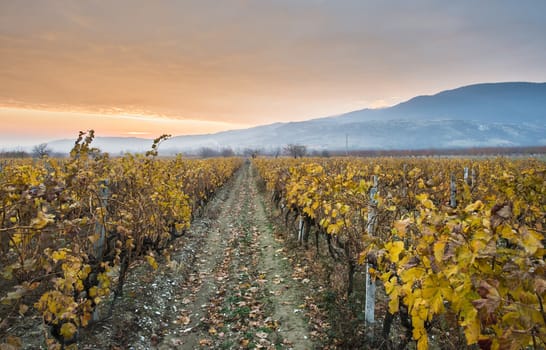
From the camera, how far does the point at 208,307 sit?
21.5ft

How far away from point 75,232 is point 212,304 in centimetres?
401

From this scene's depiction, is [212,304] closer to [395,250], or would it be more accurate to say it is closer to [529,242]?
[395,250]

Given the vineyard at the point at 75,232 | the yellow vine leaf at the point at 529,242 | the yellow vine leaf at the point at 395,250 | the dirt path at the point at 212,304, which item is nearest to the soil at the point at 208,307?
the dirt path at the point at 212,304

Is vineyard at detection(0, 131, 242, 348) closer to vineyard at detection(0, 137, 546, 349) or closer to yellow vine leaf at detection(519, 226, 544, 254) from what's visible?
vineyard at detection(0, 137, 546, 349)

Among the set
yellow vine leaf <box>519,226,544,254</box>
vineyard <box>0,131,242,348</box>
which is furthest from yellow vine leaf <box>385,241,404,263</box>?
vineyard <box>0,131,242,348</box>

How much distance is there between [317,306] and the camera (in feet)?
21.0

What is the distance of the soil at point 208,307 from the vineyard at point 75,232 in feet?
1.26

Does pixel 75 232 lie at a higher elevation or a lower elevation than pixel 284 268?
higher

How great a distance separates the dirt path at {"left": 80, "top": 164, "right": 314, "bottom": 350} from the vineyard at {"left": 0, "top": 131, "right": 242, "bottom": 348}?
506 millimetres

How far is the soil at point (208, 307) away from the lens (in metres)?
5.24

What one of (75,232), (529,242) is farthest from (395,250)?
(75,232)

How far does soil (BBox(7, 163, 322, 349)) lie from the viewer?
5.24 m

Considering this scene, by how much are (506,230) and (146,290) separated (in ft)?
22.5

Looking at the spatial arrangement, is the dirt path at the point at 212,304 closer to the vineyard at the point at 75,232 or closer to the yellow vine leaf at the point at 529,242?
the vineyard at the point at 75,232
